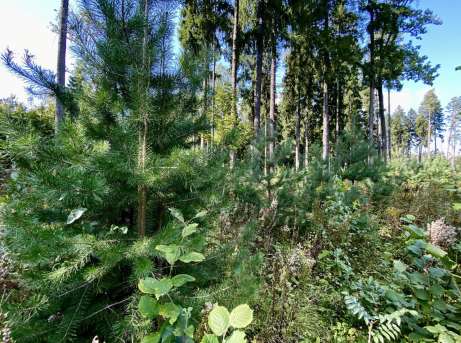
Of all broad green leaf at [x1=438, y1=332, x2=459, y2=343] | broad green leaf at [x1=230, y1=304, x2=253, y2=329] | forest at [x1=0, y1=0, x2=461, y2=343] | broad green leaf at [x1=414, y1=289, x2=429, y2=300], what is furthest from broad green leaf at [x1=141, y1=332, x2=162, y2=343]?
broad green leaf at [x1=414, y1=289, x2=429, y2=300]

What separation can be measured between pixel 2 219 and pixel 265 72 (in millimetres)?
→ 16574

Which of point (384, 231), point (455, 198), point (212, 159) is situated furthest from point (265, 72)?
point (212, 159)

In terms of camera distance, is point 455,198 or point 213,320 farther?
point 455,198

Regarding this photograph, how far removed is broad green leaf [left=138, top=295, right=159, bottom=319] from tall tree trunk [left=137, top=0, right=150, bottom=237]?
20.4 inches

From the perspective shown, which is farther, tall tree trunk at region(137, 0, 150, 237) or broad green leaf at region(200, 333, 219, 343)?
tall tree trunk at region(137, 0, 150, 237)

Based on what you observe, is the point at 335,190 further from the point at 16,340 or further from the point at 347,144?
the point at 16,340

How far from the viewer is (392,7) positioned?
32.4 feet

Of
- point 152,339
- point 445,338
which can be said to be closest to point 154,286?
point 152,339

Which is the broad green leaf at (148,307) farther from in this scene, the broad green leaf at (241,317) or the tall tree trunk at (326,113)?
the tall tree trunk at (326,113)

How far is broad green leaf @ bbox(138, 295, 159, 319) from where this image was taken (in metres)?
0.77

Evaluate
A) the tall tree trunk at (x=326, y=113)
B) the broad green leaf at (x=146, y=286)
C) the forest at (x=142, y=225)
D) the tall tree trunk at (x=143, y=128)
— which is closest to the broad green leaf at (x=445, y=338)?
the forest at (x=142, y=225)

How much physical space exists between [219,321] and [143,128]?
0.97m

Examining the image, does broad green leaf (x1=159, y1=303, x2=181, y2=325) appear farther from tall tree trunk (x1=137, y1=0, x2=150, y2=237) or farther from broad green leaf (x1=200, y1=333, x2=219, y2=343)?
tall tree trunk (x1=137, y1=0, x2=150, y2=237)

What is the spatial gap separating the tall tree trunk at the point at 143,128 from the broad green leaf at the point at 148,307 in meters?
0.52
